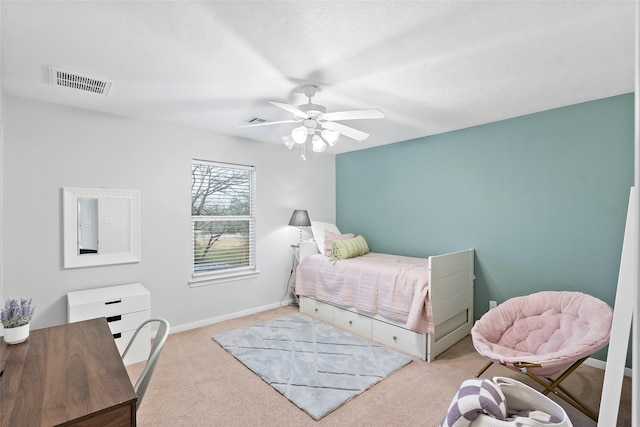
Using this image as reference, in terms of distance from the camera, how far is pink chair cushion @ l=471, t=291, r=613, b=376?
6.50ft

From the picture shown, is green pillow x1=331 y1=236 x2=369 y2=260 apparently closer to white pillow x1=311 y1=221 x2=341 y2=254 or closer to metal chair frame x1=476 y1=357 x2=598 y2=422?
white pillow x1=311 y1=221 x2=341 y2=254

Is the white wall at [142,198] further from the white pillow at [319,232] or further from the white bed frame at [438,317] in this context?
the white bed frame at [438,317]

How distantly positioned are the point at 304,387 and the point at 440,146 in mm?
3044

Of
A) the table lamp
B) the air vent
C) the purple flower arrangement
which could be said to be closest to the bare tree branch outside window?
the table lamp

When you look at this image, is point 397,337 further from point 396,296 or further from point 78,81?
point 78,81

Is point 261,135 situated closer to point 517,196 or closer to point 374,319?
point 374,319

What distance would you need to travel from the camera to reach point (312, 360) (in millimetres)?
2834

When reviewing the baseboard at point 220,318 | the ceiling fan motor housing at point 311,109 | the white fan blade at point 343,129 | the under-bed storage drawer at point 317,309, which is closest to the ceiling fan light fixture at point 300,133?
the ceiling fan motor housing at point 311,109

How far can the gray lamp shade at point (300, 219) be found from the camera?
430 cm

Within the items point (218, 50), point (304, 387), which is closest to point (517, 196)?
point (304, 387)

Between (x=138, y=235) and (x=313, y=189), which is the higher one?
(x=313, y=189)

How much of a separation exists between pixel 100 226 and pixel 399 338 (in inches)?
123

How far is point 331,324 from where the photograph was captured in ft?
12.3

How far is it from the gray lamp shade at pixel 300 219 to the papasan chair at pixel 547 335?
2.44m
